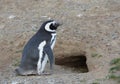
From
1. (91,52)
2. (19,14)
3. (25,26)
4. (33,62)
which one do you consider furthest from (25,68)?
(19,14)

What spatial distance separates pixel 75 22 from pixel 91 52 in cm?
97

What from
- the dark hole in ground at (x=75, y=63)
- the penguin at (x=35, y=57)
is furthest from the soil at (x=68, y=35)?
the penguin at (x=35, y=57)

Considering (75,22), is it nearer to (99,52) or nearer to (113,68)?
(99,52)

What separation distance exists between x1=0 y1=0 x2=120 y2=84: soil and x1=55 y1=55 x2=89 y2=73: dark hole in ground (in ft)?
0.05

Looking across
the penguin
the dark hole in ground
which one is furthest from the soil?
the penguin

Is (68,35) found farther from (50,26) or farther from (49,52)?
(49,52)

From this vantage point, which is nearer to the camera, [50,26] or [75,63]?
[50,26]

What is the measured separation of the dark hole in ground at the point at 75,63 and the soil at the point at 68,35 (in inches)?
0.6

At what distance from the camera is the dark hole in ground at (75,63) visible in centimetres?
714

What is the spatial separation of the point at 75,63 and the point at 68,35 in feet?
1.46

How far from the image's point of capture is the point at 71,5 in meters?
8.28

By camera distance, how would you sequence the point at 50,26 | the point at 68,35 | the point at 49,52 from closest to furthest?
A: the point at 49,52
the point at 50,26
the point at 68,35

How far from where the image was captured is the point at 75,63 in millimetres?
7316

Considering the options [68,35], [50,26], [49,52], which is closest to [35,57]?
[49,52]
